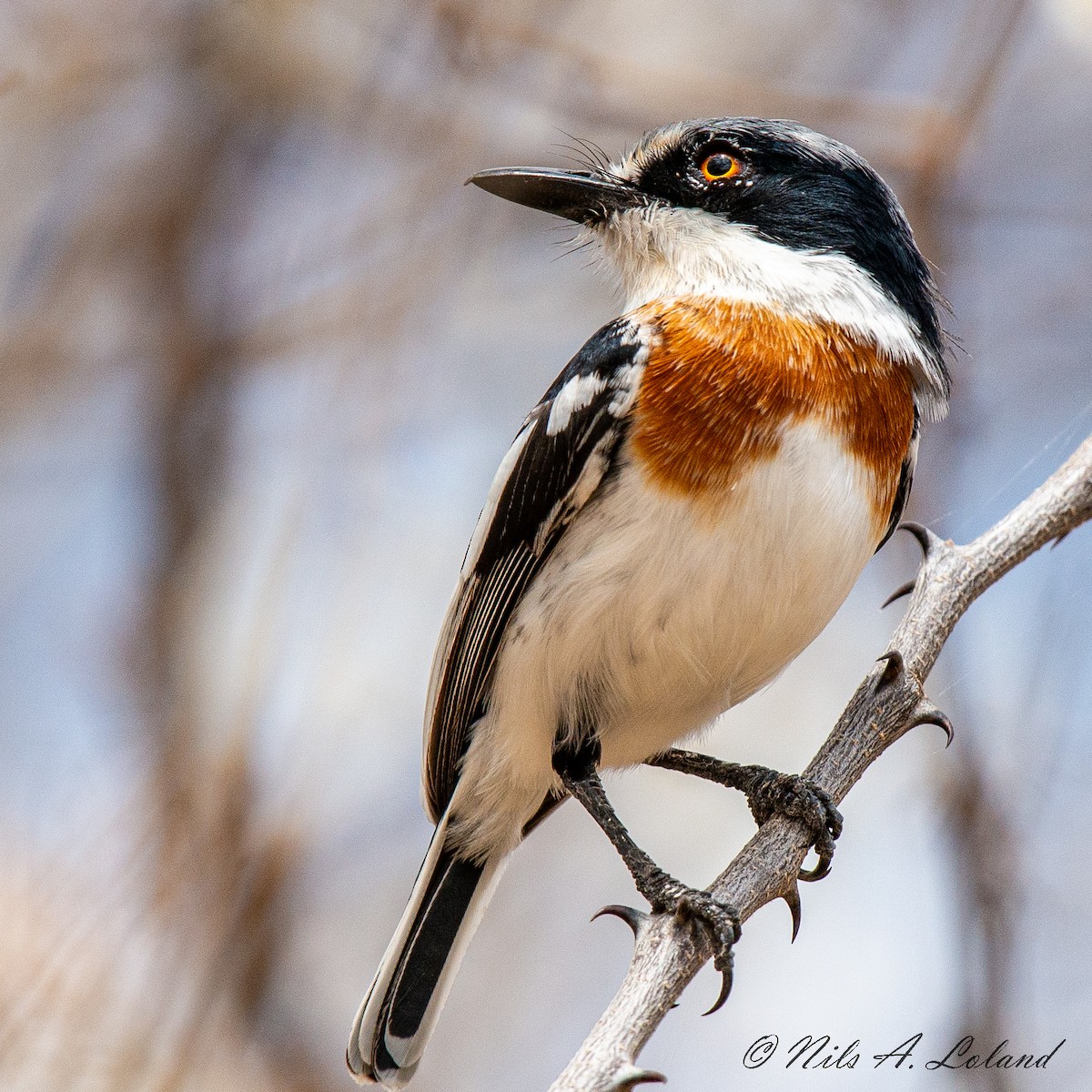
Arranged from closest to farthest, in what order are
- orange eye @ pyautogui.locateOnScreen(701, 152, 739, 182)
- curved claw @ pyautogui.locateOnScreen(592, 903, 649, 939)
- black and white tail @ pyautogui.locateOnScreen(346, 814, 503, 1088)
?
curved claw @ pyautogui.locateOnScreen(592, 903, 649, 939) → black and white tail @ pyautogui.locateOnScreen(346, 814, 503, 1088) → orange eye @ pyautogui.locateOnScreen(701, 152, 739, 182)

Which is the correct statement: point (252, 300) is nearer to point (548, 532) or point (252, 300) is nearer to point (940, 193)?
point (548, 532)

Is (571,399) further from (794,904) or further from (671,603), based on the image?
(794,904)

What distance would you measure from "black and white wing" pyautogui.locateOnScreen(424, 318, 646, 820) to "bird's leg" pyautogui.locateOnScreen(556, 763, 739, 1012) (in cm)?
33

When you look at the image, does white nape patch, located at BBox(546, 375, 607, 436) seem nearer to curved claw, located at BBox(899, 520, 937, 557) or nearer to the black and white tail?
curved claw, located at BBox(899, 520, 937, 557)

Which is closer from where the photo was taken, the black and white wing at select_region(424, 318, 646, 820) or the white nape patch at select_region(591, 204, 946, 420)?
the black and white wing at select_region(424, 318, 646, 820)

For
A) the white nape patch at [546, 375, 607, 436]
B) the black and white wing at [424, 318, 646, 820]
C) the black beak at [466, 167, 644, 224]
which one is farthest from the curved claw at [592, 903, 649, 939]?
the black beak at [466, 167, 644, 224]

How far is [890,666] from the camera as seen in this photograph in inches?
95.7

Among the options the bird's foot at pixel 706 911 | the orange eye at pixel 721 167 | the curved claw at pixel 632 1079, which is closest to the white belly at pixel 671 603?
the bird's foot at pixel 706 911

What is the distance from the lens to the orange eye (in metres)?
3.23

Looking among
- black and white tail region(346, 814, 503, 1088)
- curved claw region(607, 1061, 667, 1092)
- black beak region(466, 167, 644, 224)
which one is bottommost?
curved claw region(607, 1061, 667, 1092)

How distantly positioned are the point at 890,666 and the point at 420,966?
156 cm

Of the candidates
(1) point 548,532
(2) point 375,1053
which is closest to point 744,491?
(1) point 548,532

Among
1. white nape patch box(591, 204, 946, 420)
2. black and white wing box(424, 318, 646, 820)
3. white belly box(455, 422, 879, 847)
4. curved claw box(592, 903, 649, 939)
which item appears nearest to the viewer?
curved claw box(592, 903, 649, 939)

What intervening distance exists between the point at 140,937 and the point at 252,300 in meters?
2.35
